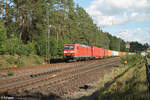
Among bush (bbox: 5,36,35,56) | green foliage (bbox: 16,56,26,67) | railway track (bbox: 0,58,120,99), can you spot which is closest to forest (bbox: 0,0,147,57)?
bush (bbox: 5,36,35,56)

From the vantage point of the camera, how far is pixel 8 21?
30.6 metres

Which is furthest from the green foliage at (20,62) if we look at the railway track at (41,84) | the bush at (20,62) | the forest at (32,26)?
the railway track at (41,84)

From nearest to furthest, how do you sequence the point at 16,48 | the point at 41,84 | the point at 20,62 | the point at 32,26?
the point at 41,84
the point at 20,62
the point at 16,48
the point at 32,26

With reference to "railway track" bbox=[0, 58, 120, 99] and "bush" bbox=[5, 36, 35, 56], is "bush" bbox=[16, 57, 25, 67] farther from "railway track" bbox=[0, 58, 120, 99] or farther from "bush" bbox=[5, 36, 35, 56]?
"railway track" bbox=[0, 58, 120, 99]

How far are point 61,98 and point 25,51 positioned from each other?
20.1m

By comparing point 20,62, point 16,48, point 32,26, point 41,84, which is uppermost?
point 32,26

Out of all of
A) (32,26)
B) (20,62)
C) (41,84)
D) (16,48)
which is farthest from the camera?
(32,26)

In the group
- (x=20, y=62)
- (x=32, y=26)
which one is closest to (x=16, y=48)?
(x=20, y=62)

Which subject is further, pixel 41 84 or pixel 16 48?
pixel 16 48

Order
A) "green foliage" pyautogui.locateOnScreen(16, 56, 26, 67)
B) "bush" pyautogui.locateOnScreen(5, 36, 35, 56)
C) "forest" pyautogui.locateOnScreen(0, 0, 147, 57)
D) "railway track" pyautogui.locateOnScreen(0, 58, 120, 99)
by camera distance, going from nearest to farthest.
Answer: "railway track" pyautogui.locateOnScreen(0, 58, 120, 99) → "green foliage" pyautogui.locateOnScreen(16, 56, 26, 67) → "bush" pyautogui.locateOnScreen(5, 36, 35, 56) → "forest" pyautogui.locateOnScreen(0, 0, 147, 57)

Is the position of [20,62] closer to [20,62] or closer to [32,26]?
[20,62]

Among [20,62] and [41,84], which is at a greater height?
[20,62]

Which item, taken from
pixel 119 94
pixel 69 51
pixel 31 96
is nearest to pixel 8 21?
pixel 69 51

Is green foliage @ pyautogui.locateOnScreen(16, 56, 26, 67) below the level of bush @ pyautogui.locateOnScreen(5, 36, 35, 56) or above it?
below
